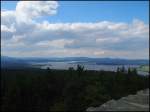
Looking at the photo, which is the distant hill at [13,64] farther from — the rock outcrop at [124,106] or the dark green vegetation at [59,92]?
the rock outcrop at [124,106]

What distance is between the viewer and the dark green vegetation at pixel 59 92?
4109 centimetres

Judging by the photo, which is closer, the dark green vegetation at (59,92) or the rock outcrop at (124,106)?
the rock outcrop at (124,106)

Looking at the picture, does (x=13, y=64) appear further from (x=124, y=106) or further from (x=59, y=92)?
(x=124, y=106)

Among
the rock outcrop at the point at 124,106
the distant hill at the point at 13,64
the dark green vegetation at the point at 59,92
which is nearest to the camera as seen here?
the rock outcrop at the point at 124,106

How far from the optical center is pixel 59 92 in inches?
2067

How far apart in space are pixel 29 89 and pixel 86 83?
8.62 metres

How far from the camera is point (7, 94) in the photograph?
4831 cm

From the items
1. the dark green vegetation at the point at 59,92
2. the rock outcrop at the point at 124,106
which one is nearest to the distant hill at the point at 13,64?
the dark green vegetation at the point at 59,92

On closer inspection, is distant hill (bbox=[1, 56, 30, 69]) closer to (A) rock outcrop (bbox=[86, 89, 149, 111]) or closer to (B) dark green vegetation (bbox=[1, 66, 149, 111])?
(B) dark green vegetation (bbox=[1, 66, 149, 111])

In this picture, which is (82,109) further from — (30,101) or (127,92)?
(127,92)

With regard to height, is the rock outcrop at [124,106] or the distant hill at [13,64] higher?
the distant hill at [13,64]

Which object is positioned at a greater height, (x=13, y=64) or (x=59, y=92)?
(x=13, y=64)

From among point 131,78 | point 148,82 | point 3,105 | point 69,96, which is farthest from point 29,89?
point 148,82

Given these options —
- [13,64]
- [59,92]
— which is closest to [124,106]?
[59,92]
